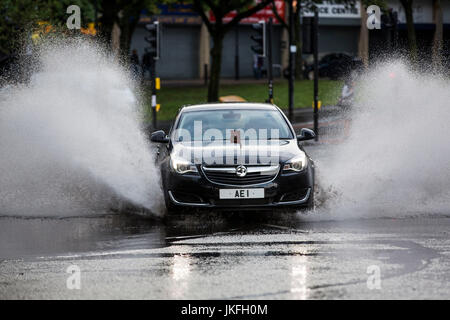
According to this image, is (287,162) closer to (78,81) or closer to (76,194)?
(76,194)

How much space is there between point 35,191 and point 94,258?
5566mm

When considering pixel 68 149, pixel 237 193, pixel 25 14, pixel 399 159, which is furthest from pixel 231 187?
pixel 25 14

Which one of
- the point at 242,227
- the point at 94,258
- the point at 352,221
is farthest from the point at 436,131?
the point at 94,258

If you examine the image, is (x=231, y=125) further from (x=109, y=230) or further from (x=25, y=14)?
(x=25, y=14)

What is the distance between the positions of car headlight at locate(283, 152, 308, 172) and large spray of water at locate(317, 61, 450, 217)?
Answer: 84 cm

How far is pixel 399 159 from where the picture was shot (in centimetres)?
1512

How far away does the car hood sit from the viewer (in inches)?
461

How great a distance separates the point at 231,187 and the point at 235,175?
15 cm

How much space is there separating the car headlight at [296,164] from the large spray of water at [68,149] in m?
1.79

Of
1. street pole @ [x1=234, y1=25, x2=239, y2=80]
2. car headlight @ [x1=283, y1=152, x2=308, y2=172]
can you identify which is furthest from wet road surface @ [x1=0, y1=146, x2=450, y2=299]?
street pole @ [x1=234, y1=25, x2=239, y2=80]

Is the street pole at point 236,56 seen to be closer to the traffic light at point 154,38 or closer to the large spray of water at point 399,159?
the traffic light at point 154,38

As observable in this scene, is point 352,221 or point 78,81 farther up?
point 78,81

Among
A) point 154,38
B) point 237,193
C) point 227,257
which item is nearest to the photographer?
point 227,257

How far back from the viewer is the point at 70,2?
122 ft
